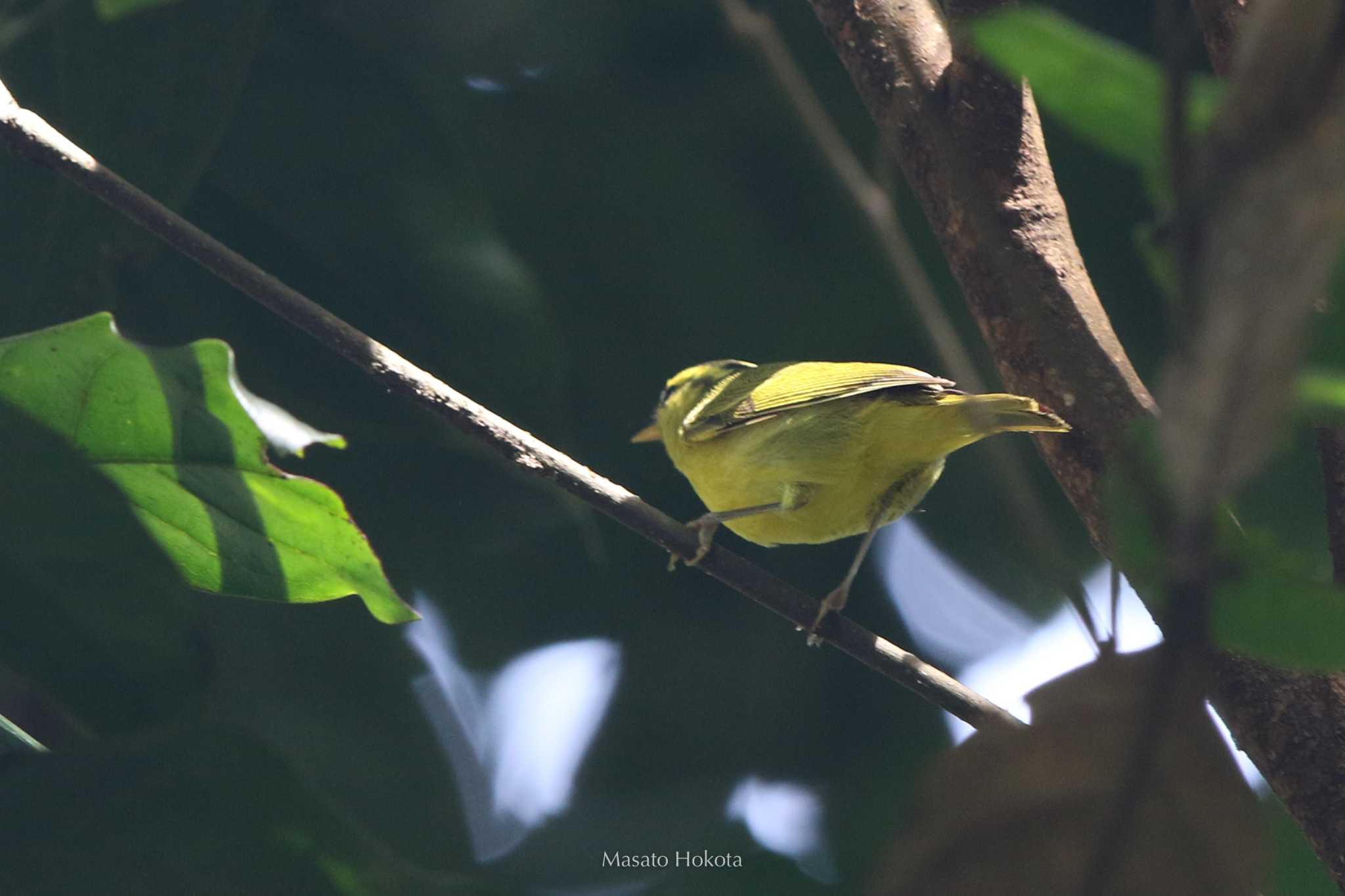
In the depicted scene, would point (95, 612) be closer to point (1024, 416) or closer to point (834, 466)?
point (1024, 416)

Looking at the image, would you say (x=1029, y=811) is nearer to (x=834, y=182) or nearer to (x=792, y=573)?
(x=834, y=182)

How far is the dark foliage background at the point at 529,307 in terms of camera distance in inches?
79.4

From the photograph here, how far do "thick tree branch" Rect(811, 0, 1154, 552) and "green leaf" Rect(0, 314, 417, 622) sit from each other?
865 millimetres

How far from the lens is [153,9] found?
6.71 ft

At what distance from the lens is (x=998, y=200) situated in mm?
1480

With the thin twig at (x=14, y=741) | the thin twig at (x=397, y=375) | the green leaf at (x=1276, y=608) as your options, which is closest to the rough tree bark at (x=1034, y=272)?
the thin twig at (x=397, y=375)

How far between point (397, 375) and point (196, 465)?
0.27 meters

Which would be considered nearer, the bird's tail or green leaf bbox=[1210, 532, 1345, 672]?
green leaf bbox=[1210, 532, 1345, 672]

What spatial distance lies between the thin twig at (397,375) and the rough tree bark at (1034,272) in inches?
11.6

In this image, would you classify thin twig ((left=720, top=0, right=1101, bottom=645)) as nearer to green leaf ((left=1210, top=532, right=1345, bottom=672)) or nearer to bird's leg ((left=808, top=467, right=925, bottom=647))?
green leaf ((left=1210, top=532, right=1345, bottom=672))

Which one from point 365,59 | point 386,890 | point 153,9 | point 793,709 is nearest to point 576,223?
point 365,59

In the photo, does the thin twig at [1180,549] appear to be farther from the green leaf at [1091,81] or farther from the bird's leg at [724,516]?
the bird's leg at [724,516]

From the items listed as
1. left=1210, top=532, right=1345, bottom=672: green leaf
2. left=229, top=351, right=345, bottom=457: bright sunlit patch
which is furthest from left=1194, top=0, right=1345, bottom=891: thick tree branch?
left=229, top=351, right=345, bottom=457: bright sunlit patch

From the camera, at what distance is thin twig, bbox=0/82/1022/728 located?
1.36 m
